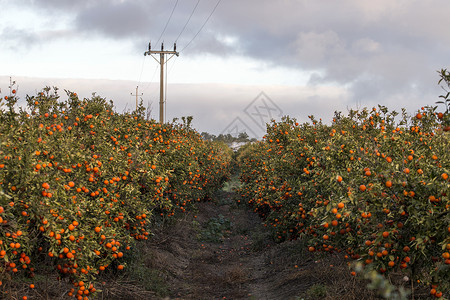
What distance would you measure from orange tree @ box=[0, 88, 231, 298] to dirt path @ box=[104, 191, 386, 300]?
1057mm

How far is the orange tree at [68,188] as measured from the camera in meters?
3.97

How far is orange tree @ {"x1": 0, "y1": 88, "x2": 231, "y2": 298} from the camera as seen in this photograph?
156 inches

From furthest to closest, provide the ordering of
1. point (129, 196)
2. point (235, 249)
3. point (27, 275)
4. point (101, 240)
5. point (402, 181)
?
point (235, 249), point (129, 196), point (101, 240), point (27, 275), point (402, 181)

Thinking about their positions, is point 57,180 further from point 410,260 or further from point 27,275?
point 410,260

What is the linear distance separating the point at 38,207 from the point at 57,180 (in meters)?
0.37

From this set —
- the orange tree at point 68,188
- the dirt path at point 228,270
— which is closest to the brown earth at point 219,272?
the dirt path at point 228,270

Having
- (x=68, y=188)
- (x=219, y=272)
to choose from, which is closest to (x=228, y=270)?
(x=219, y=272)

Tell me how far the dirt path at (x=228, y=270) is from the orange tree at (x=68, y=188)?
106cm

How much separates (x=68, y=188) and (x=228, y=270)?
5.35m

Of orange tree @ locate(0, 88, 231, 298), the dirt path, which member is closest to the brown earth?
the dirt path

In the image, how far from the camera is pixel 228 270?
347 inches

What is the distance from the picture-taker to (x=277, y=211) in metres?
10.1

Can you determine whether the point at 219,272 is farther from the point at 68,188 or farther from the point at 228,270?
the point at 68,188

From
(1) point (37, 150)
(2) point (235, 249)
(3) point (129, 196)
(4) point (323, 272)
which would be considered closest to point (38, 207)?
(1) point (37, 150)
